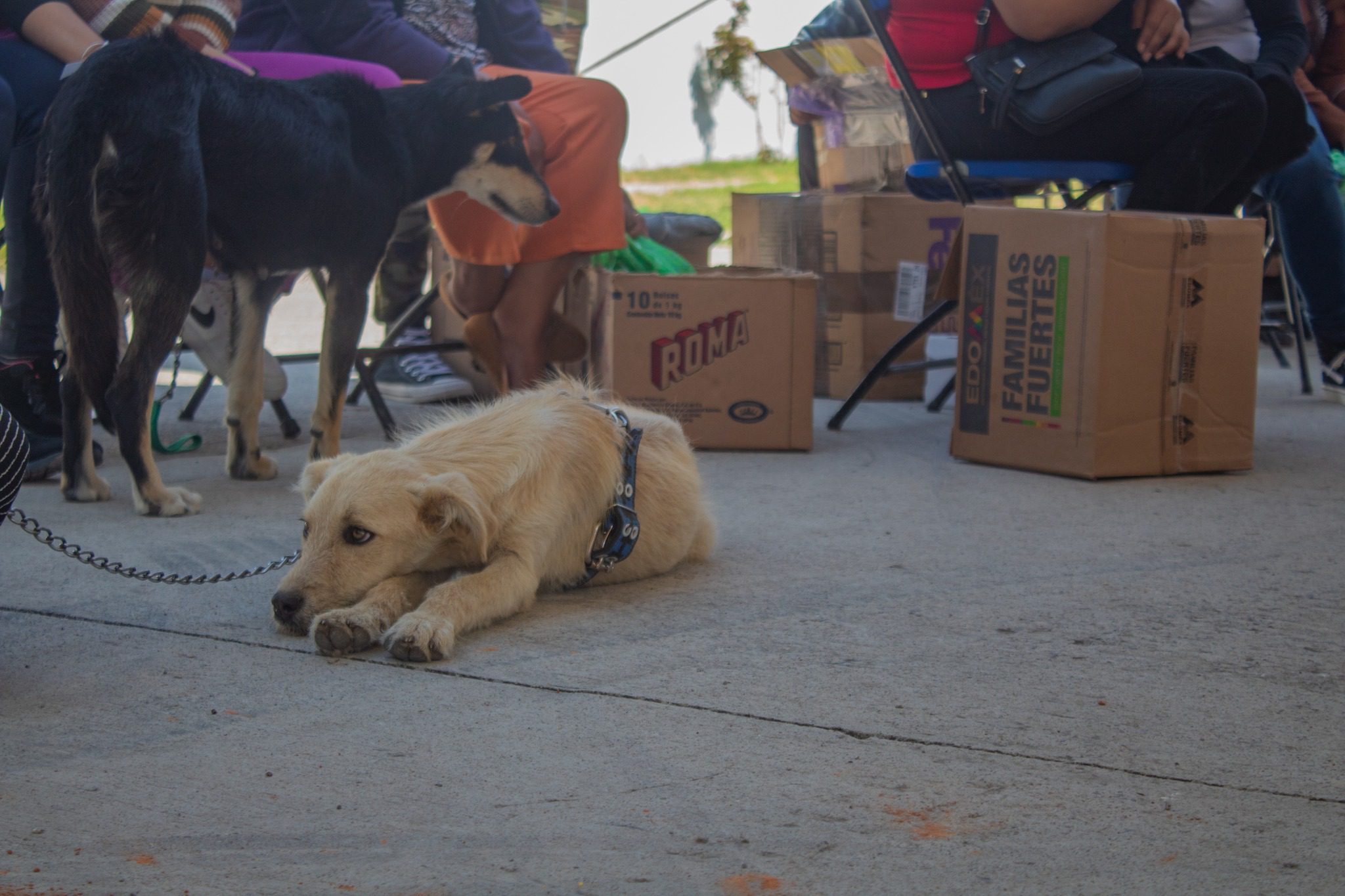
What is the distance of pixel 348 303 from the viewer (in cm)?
346

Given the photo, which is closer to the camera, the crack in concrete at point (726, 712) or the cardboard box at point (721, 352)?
the crack in concrete at point (726, 712)

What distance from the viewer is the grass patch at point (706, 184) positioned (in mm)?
Result: 11109

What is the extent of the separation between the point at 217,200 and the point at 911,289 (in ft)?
8.54

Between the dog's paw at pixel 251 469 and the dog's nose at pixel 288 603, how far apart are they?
1.46 metres

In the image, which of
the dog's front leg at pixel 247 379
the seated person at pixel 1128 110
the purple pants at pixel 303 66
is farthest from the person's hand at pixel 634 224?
the dog's front leg at pixel 247 379

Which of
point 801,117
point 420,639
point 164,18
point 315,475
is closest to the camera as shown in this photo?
point 420,639

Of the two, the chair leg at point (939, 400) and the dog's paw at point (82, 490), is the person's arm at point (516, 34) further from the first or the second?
the dog's paw at point (82, 490)

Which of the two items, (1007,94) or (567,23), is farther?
(567,23)

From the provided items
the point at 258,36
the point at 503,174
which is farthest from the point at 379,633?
the point at 258,36

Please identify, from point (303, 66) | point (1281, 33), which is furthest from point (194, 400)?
point (1281, 33)

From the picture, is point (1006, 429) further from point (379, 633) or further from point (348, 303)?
point (379, 633)

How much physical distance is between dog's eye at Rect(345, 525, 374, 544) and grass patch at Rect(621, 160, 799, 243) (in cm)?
765

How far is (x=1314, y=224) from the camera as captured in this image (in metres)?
4.40

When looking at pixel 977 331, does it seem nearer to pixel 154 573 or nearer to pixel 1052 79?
pixel 1052 79
